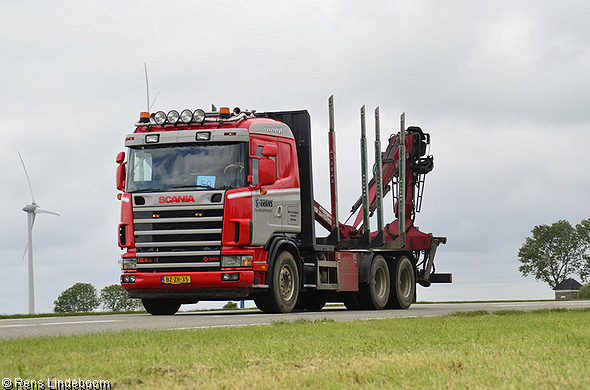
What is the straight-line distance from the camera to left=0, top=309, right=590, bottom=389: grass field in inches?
173

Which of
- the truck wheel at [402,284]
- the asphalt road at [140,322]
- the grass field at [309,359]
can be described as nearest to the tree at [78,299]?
the truck wheel at [402,284]

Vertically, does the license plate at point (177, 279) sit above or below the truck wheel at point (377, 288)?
above

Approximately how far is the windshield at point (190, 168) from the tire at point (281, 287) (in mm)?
1908

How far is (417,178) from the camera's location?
71.2ft

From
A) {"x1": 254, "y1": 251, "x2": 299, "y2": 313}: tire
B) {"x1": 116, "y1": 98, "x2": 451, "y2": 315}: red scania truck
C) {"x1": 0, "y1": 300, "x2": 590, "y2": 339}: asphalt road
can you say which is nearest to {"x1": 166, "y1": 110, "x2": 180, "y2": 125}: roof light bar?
{"x1": 116, "y1": 98, "x2": 451, "y2": 315}: red scania truck

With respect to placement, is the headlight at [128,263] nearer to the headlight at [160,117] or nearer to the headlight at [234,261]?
the headlight at [234,261]

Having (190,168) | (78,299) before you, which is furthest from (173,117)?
(78,299)

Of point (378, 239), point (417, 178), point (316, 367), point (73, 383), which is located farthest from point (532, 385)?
point (417, 178)

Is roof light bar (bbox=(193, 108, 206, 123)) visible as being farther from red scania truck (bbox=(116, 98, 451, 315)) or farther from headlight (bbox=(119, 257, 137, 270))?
headlight (bbox=(119, 257, 137, 270))

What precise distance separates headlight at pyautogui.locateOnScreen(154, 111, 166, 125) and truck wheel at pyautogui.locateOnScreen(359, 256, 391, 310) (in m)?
6.75

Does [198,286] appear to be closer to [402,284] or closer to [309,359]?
[402,284]

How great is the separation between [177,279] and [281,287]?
2.13 metres

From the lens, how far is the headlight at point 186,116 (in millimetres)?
14133

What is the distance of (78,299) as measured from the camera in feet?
202
